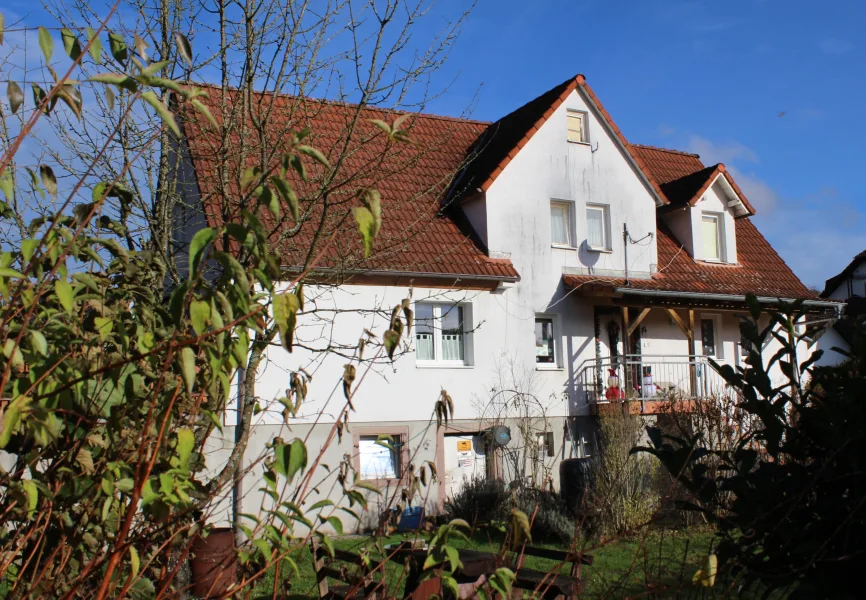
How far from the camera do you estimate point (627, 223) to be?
20047 millimetres

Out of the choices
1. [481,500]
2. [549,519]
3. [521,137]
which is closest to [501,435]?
[481,500]

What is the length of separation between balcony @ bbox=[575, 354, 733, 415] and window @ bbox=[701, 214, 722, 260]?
3321 mm

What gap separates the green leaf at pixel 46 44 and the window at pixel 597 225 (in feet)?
60.7

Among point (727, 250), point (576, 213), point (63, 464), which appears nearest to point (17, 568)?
point (63, 464)

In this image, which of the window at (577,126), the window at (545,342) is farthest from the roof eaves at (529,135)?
the window at (545,342)

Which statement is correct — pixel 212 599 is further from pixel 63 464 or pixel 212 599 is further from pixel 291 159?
pixel 291 159

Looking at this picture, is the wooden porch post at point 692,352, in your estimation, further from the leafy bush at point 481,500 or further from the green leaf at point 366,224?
the green leaf at point 366,224

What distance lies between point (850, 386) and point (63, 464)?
107 inches

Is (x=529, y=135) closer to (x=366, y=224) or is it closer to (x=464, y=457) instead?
(x=464, y=457)

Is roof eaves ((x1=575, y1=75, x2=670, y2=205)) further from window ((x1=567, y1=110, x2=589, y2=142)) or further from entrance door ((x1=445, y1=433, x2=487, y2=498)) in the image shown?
entrance door ((x1=445, y1=433, x2=487, y2=498))

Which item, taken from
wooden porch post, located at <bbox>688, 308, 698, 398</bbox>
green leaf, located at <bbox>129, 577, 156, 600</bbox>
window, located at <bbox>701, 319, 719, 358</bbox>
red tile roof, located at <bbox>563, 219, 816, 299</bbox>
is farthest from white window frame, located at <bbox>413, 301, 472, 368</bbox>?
green leaf, located at <bbox>129, 577, 156, 600</bbox>

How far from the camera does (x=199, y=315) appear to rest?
5.55 ft

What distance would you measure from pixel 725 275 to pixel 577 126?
535 centimetres

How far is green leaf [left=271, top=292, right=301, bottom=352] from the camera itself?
1.75m
